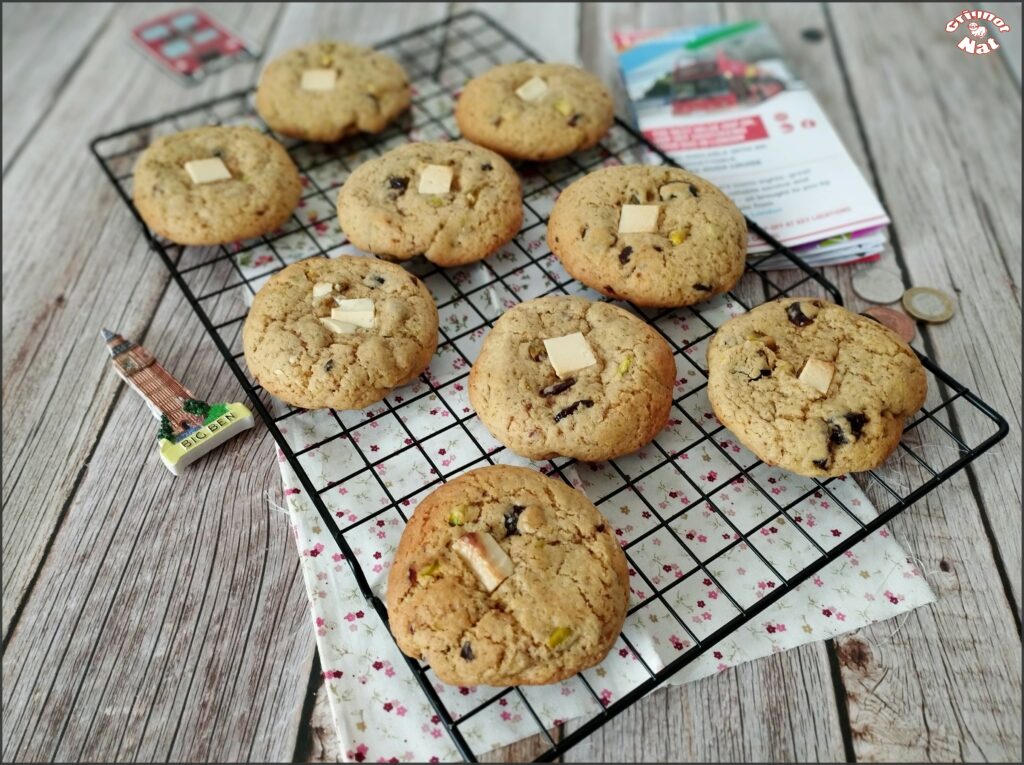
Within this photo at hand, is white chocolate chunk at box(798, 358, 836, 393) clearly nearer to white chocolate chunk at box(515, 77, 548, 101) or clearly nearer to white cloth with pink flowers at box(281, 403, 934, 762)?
white cloth with pink flowers at box(281, 403, 934, 762)

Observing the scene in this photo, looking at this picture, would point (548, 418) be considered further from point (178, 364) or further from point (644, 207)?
point (178, 364)

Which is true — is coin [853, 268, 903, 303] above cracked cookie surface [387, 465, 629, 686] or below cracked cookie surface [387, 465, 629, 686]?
below

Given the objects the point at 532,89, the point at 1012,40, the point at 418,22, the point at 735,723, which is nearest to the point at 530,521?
the point at 735,723

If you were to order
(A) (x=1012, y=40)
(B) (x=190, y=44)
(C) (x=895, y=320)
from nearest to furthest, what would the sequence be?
(C) (x=895, y=320) < (A) (x=1012, y=40) < (B) (x=190, y=44)

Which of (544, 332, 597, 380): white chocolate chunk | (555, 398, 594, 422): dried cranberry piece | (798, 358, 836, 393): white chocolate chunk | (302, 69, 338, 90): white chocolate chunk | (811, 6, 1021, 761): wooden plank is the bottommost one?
(811, 6, 1021, 761): wooden plank

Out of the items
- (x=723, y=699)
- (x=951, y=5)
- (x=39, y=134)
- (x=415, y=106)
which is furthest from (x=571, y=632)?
(x=951, y=5)

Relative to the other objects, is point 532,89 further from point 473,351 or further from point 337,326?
point 337,326

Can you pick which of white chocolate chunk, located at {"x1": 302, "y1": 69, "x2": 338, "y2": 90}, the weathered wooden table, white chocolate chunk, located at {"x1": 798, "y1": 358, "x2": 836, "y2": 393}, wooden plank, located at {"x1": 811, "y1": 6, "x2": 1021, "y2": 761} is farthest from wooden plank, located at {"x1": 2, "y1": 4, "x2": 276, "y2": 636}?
wooden plank, located at {"x1": 811, "y1": 6, "x2": 1021, "y2": 761}
